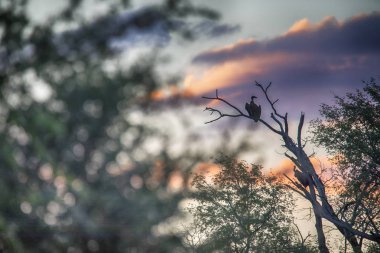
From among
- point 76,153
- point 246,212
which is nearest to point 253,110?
point 76,153

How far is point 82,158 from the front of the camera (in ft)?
10.6

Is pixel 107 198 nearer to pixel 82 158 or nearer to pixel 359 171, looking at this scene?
pixel 82 158

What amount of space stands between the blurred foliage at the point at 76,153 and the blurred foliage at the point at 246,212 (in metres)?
31.2

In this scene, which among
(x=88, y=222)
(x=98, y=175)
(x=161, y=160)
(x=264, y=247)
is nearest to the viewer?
(x=88, y=222)

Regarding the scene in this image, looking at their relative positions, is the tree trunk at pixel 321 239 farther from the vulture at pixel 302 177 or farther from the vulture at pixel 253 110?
the vulture at pixel 253 110

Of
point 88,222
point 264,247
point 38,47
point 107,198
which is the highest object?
point 264,247

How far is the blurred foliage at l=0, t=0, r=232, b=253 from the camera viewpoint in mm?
3076

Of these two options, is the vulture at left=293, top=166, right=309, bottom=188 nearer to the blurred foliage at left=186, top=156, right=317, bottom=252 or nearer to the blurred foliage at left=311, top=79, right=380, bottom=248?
the blurred foliage at left=311, top=79, right=380, bottom=248

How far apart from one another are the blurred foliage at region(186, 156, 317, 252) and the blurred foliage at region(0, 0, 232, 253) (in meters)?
31.2

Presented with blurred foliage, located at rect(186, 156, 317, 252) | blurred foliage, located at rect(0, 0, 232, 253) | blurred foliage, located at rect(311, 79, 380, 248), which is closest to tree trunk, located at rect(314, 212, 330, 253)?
blurred foliage, located at rect(311, 79, 380, 248)

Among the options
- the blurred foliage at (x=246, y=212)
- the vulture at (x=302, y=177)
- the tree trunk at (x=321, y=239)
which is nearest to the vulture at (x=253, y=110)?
the vulture at (x=302, y=177)

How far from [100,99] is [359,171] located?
23.7m

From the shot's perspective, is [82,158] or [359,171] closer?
[82,158]

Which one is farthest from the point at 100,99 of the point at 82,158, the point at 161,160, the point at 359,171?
the point at 359,171
